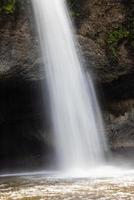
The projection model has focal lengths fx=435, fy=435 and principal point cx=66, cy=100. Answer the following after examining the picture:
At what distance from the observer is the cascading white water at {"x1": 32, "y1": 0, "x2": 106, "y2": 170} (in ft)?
70.0

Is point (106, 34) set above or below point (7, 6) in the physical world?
below

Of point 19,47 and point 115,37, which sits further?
point 115,37

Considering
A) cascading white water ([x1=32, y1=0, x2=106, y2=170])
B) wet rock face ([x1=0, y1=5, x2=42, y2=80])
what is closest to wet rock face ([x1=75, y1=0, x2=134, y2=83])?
cascading white water ([x1=32, y1=0, x2=106, y2=170])

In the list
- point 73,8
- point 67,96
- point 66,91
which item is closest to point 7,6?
point 73,8

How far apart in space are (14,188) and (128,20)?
1212 cm

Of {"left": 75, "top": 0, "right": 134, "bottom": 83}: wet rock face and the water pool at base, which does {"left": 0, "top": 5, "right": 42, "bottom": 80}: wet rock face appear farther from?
the water pool at base

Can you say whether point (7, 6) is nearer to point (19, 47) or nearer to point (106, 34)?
point (19, 47)

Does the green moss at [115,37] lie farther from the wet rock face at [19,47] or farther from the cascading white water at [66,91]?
the wet rock face at [19,47]

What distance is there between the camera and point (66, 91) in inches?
842

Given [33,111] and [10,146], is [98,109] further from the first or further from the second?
[10,146]

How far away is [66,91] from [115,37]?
4.17 m

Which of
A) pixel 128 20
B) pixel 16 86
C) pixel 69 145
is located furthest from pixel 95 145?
pixel 128 20

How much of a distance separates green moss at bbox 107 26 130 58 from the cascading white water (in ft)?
6.61

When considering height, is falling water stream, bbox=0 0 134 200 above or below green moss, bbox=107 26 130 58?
below
